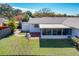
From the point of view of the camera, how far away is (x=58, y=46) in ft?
70.3

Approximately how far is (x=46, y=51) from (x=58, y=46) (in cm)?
179

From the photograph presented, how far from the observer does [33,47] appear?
68.7 ft

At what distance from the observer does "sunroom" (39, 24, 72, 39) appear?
25.6 metres

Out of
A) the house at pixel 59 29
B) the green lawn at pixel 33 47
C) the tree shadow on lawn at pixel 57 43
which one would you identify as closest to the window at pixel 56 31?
the house at pixel 59 29

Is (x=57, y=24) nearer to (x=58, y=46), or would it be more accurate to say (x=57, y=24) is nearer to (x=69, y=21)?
(x=69, y=21)

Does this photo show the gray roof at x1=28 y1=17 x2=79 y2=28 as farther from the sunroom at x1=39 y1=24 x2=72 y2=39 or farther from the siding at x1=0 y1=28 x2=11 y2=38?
the siding at x1=0 y1=28 x2=11 y2=38

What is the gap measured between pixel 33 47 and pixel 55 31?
5.68 metres

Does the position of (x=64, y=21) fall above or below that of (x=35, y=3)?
below

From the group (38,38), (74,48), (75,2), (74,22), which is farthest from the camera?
(74,22)

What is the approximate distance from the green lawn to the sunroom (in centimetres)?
216

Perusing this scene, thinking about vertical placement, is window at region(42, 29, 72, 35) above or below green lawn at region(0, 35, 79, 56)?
above

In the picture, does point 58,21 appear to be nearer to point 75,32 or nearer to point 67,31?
point 67,31

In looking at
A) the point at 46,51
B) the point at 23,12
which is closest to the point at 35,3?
the point at 23,12

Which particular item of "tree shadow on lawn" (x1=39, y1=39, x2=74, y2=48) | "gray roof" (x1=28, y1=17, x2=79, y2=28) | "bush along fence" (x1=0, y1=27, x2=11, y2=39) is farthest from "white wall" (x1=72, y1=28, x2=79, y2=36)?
"bush along fence" (x1=0, y1=27, x2=11, y2=39)
